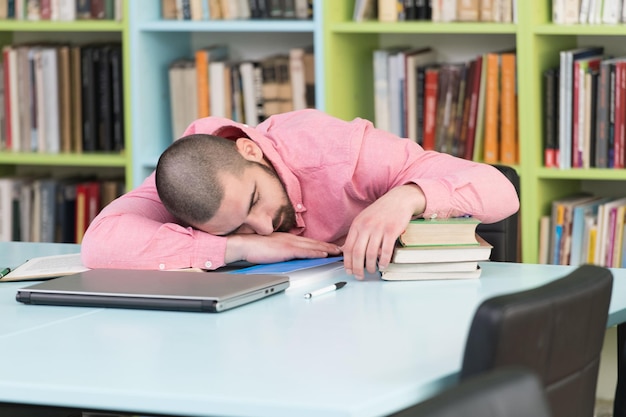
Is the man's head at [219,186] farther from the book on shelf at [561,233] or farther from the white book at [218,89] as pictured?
the white book at [218,89]

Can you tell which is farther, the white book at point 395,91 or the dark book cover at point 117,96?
the dark book cover at point 117,96

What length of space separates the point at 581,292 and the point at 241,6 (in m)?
2.33

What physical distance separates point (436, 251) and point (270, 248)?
322mm

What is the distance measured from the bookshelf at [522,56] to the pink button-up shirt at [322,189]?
111 centimetres

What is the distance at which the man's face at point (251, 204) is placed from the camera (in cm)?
196

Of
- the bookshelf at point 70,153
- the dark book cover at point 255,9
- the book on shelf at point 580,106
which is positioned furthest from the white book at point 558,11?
the bookshelf at point 70,153

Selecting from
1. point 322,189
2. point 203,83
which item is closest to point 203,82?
point 203,83

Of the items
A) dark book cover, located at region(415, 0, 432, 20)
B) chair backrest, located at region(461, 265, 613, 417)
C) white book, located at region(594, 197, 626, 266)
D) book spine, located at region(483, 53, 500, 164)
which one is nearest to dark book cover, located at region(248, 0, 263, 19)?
dark book cover, located at region(415, 0, 432, 20)

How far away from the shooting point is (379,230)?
1885 mm

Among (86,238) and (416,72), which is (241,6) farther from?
(86,238)

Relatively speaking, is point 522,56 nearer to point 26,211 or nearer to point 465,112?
point 465,112

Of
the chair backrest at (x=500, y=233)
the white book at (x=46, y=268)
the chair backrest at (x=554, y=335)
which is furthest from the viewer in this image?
the chair backrest at (x=500, y=233)

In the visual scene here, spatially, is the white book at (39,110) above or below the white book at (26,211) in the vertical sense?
above

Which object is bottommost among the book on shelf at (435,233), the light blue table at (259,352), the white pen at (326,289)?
the light blue table at (259,352)
